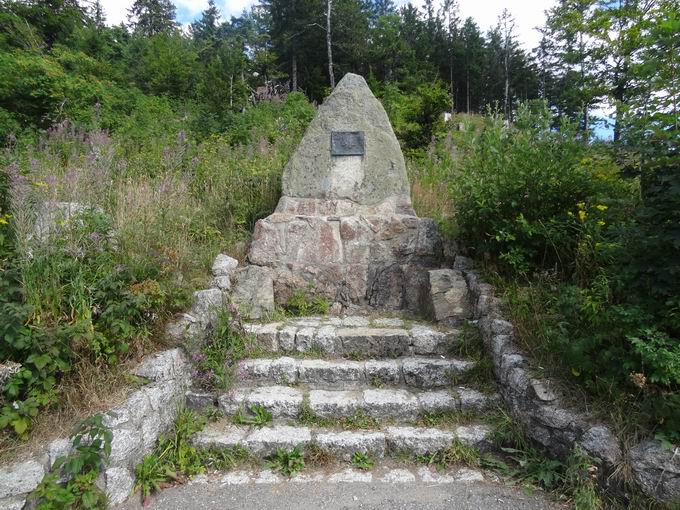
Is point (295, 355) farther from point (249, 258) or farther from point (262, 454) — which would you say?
point (249, 258)

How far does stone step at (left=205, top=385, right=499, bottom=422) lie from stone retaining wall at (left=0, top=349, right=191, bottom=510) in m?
0.28

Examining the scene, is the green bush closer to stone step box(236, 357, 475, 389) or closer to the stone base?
the stone base

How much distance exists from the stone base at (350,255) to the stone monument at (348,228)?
0.04ft

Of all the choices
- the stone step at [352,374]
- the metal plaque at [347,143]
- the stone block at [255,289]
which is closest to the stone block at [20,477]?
the stone step at [352,374]

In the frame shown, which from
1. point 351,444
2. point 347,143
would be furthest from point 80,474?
point 347,143

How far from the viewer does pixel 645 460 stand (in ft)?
7.07

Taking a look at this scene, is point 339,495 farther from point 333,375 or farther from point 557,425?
point 557,425

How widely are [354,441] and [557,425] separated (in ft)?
4.27

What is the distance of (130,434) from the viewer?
249 cm

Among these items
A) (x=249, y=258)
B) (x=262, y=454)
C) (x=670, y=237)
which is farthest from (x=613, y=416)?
(x=249, y=258)

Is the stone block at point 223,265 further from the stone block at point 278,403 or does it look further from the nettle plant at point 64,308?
the stone block at point 278,403

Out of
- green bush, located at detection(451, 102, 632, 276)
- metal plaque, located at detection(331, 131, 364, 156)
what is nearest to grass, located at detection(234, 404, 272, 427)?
green bush, located at detection(451, 102, 632, 276)

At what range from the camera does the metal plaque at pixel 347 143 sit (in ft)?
16.4

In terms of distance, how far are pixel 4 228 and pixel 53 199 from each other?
0.43m
